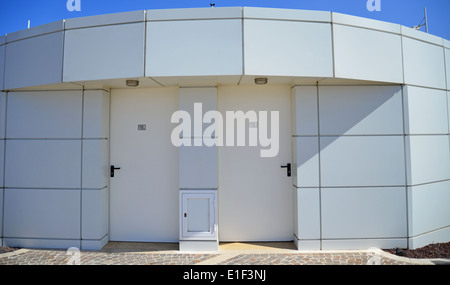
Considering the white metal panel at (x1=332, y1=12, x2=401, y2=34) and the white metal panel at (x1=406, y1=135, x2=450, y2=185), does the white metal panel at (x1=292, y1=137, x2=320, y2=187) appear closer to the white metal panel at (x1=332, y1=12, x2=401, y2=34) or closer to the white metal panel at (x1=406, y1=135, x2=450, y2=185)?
the white metal panel at (x1=406, y1=135, x2=450, y2=185)

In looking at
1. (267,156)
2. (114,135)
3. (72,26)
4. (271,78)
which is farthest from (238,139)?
(72,26)

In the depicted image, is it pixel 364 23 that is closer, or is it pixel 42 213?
pixel 364 23

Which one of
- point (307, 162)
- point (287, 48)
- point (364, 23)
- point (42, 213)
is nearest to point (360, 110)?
point (307, 162)

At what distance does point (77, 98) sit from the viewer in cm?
503

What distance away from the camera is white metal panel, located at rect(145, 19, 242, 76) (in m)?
4.30

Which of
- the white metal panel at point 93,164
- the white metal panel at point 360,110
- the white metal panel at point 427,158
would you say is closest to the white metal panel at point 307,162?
the white metal panel at point 360,110

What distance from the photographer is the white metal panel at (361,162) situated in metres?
4.82

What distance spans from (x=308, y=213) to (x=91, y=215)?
4000 millimetres

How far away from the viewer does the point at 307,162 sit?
4.80 meters

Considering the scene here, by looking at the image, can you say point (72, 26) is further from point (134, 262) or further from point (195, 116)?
point (134, 262)

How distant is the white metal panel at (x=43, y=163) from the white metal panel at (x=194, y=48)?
88.3 inches

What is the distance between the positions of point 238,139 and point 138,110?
2077 millimetres

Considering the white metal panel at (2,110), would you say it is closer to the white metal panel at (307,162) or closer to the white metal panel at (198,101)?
the white metal panel at (198,101)
